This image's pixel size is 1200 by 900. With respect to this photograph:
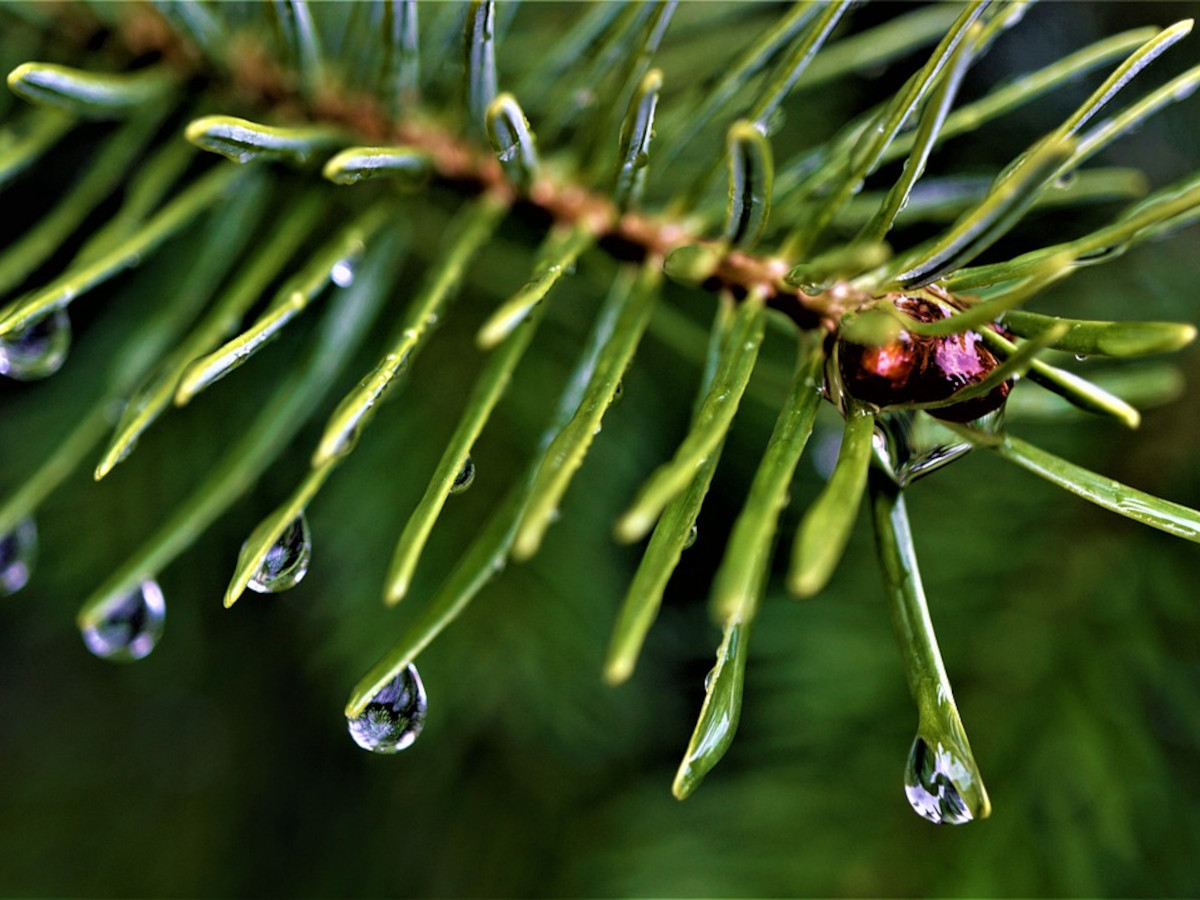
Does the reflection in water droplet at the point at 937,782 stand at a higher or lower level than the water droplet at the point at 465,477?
lower

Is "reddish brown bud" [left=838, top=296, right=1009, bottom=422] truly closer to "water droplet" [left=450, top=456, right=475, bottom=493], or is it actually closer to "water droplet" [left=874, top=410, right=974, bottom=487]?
"water droplet" [left=874, top=410, right=974, bottom=487]

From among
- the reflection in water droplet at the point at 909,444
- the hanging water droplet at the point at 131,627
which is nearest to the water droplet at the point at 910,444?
the reflection in water droplet at the point at 909,444

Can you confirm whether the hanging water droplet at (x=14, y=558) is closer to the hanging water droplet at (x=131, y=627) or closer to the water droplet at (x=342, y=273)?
the hanging water droplet at (x=131, y=627)

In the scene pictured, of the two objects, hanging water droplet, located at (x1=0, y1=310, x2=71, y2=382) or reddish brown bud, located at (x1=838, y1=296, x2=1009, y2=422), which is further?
hanging water droplet, located at (x1=0, y1=310, x2=71, y2=382)

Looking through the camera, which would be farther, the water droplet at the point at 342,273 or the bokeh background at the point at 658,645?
the bokeh background at the point at 658,645

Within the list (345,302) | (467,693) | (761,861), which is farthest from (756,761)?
(345,302)

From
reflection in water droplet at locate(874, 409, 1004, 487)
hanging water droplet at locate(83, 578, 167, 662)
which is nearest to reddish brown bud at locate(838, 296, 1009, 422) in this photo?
reflection in water droplet at locate(874, 409, 1004, 487)
